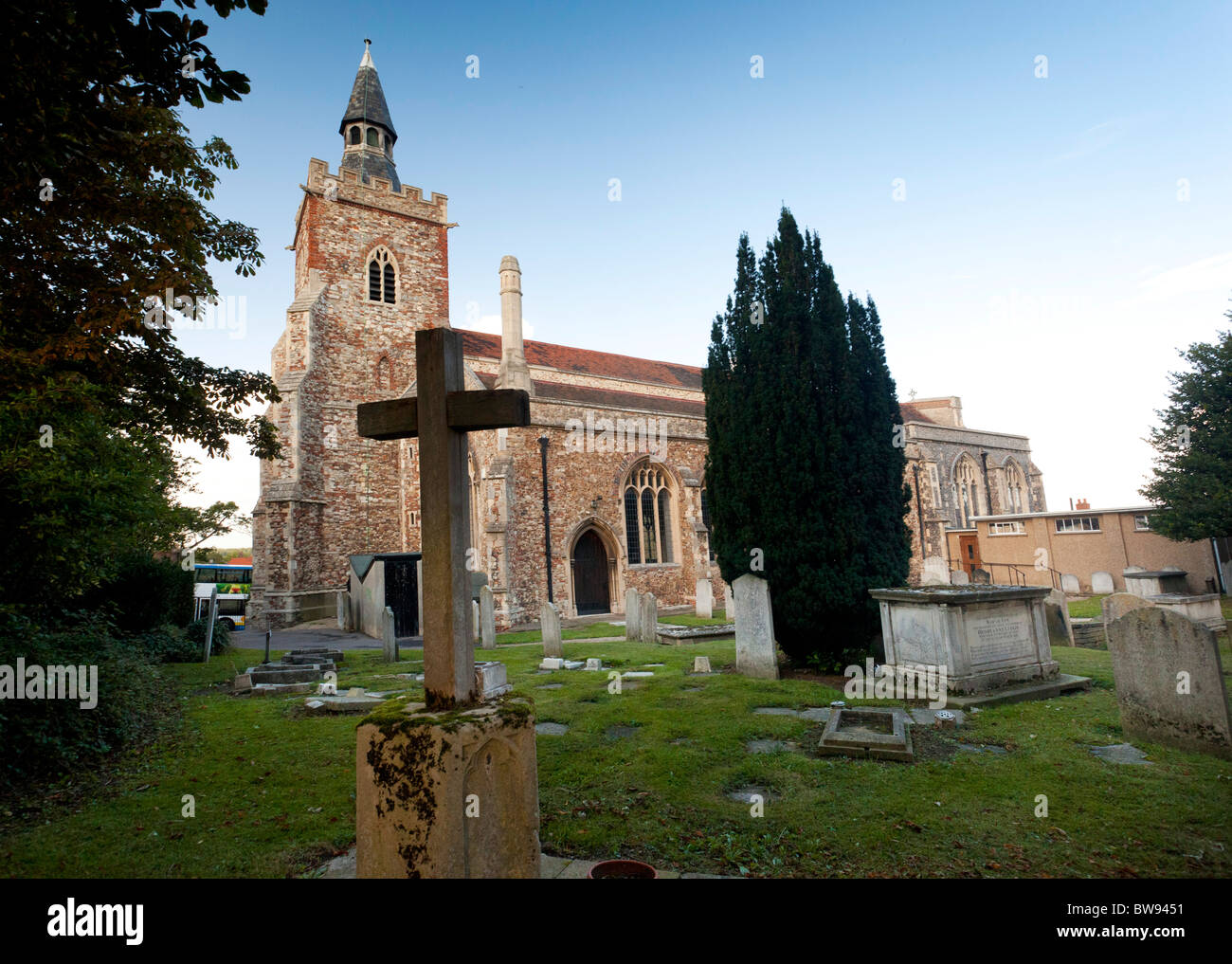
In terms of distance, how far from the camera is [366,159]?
22.2 m

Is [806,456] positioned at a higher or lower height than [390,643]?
higher

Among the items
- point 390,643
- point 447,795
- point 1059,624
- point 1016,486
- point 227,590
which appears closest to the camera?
point 447,795

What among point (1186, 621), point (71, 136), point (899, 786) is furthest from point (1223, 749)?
point (71, 136)

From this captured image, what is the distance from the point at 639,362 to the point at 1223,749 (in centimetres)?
2574

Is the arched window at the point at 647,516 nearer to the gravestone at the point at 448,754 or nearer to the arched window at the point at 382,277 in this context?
the arched window at the point at 382,277

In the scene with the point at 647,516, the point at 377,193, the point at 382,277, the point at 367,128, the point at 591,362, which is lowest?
the point at 647,516

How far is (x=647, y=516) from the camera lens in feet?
66.2

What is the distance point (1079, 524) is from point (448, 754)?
26.1 m

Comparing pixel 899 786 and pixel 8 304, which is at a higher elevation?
pixel 8 304

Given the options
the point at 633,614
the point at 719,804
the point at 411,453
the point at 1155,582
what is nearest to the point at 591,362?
the point at 411,453

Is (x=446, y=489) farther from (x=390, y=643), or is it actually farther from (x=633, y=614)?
(x=633, y=614)

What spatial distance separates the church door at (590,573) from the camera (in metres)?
19.0

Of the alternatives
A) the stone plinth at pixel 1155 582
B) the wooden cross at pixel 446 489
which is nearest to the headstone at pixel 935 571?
the stone plinth at pixel 1155 582

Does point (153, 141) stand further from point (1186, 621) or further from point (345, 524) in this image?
point (345, 524)
